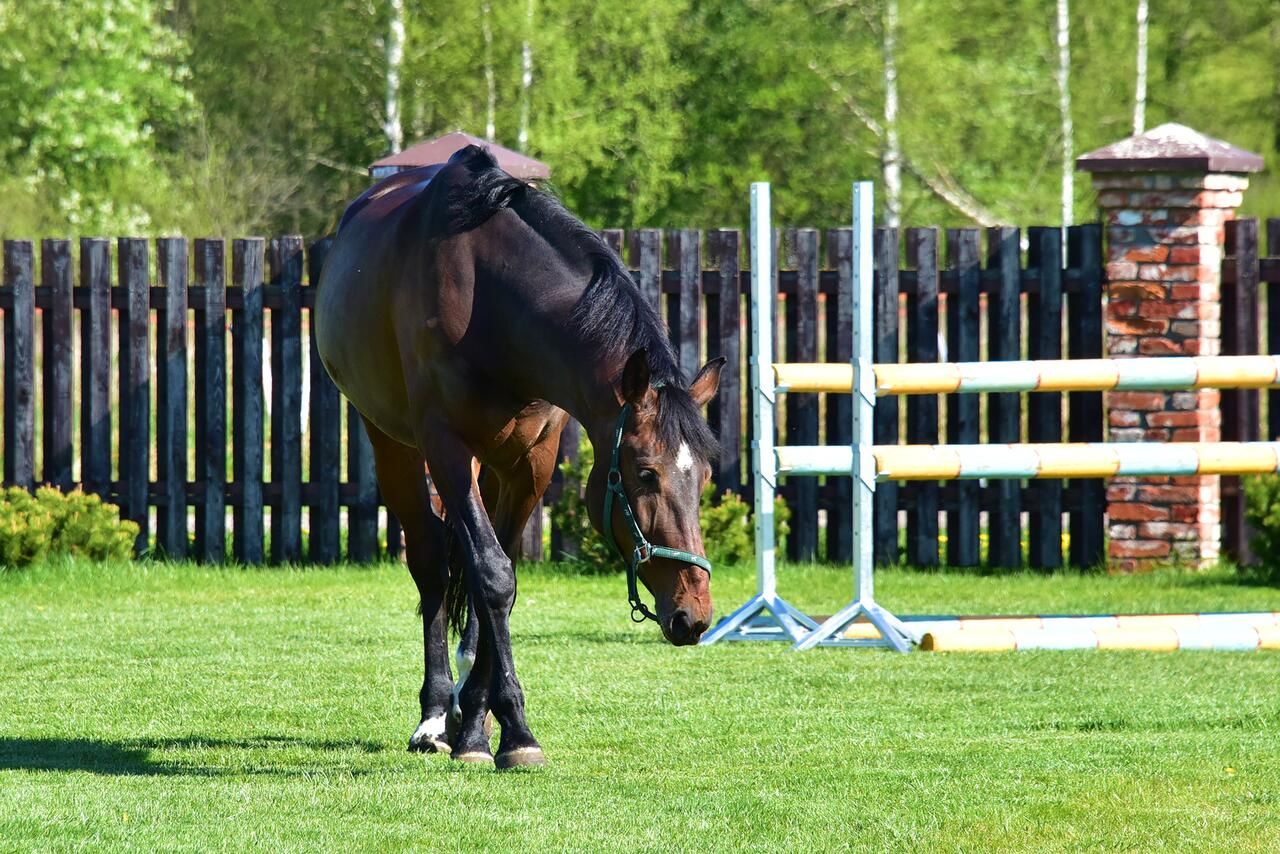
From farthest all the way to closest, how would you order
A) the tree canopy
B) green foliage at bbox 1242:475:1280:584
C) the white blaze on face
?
the tree canopy
green foliage at bbox 1242:475:1280:584
the white blaze on face

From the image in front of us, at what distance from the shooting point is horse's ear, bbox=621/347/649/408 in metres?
4.52

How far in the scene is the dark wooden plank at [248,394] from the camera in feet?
34.6

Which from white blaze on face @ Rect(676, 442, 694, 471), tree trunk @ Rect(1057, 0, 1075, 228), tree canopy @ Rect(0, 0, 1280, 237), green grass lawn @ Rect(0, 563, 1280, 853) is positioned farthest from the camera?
tree trunk @ Rect(1057, 0, 1075, 228)

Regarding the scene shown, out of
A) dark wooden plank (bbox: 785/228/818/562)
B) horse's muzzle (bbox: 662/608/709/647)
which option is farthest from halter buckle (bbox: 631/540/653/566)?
dark wooden plank (bbox: 785/228/818/562)

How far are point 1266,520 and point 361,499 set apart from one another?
209 inches

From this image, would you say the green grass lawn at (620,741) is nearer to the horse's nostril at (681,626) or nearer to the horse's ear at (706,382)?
the horse's nostril at (681,626)

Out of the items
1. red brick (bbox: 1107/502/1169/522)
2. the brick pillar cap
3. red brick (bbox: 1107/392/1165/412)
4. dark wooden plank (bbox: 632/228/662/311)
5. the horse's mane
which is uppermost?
the brick pillar cap

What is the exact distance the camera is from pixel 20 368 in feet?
34.9

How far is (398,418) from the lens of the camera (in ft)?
18.8

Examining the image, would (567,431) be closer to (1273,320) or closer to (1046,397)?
(1046,397)

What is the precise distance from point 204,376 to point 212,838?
6.88 meters

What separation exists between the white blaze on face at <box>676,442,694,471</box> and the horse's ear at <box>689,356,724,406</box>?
23 cm

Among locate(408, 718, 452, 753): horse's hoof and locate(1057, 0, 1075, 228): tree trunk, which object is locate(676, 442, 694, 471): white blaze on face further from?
locate(1057, 0, 1075, 228): tree trunk

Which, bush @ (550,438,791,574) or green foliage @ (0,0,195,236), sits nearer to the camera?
bush @ (550,438,791,574)
